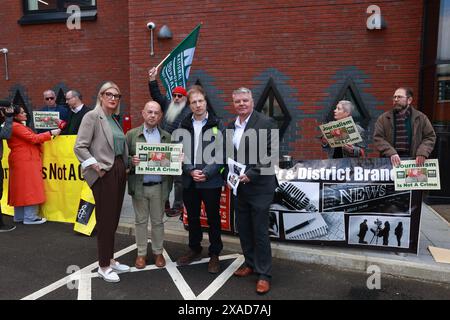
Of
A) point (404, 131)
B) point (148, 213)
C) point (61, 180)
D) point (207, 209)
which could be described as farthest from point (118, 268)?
point (404, 131)

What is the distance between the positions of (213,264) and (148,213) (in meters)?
0.88

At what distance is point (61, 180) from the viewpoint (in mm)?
5891

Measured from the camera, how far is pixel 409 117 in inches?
177

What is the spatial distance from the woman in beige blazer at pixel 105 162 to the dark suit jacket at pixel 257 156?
3.79ft

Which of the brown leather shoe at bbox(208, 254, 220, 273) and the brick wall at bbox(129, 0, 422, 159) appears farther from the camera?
the brick wall at bbox(129, 0, 422, 159)

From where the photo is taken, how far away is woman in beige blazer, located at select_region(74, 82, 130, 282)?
3.55 metres

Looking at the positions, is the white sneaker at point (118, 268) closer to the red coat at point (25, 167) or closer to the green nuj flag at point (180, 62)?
the red coat at point (25, 167)

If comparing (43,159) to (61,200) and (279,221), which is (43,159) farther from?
(279,221)

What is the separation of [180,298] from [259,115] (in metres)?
1.84

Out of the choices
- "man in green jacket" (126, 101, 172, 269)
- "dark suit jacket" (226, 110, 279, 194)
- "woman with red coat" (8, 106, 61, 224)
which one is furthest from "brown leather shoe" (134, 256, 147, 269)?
"woman with red coat" (8, 106, 61, 224)

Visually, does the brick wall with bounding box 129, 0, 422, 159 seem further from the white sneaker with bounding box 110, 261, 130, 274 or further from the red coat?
the white sneaker with bounding box 110, 261, 130, 274

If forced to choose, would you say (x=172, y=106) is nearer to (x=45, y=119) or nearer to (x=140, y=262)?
(x=140, y=262)

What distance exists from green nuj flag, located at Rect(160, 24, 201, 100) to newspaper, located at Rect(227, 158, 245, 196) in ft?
7.84

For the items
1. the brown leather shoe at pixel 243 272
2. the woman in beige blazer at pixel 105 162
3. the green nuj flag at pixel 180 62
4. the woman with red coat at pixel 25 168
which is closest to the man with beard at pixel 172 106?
the green nuj flag at pixel 180 62
